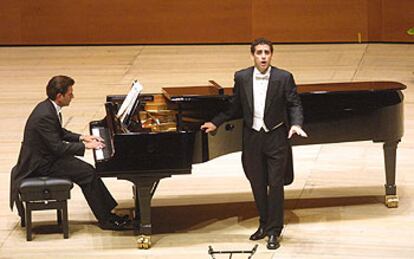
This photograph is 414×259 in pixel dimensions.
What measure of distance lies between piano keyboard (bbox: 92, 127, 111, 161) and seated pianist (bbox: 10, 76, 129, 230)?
0.12ft

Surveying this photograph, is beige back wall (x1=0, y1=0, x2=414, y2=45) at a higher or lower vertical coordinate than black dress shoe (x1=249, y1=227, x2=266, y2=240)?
higher

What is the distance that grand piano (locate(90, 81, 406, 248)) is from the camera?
7922 mm

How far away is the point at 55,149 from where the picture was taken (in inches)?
320

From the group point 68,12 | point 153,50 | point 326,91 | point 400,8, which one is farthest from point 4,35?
point 326,91

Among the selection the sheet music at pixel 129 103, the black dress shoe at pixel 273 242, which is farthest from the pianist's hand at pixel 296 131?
the sheet music at pixel 129 103

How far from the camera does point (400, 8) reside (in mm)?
14453

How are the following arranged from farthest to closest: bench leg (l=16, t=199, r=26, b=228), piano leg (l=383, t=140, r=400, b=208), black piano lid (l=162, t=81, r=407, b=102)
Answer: piano leg (l=383, t=140, r=400, b=208), bench leg (l=16, t=199, r=26, b=228), black piano lid (l=162, t=81, r=407, b=102)

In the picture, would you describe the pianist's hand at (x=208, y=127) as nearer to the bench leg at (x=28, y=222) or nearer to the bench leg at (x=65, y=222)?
the bench leg at (x=65, y=222)

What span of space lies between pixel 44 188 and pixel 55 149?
296 mm

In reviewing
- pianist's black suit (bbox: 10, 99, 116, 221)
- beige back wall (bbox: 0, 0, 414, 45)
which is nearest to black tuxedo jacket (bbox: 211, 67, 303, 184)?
pianist's black suit (bbox: 10, 99, 116, 221)

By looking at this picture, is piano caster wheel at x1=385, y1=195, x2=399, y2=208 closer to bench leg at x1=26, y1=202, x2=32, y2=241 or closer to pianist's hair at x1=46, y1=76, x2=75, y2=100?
pianist's hair at x1=46, y1=76, x2=75, y2=100

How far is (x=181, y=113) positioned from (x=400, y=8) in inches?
267

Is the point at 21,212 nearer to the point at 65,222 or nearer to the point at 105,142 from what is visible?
the point at 65,222

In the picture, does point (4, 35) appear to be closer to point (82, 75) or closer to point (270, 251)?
point (82, 75)
